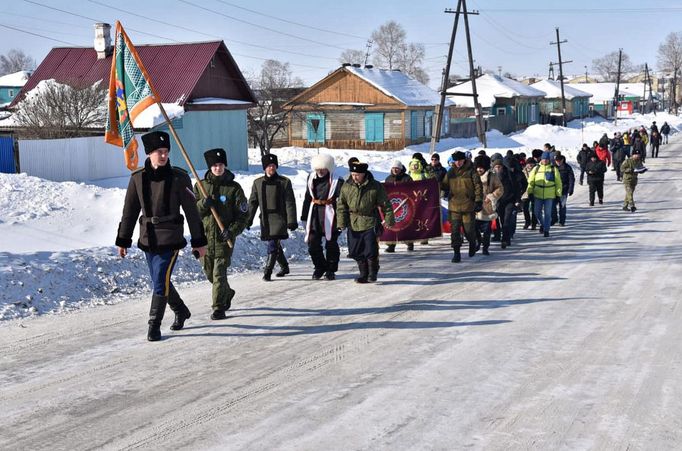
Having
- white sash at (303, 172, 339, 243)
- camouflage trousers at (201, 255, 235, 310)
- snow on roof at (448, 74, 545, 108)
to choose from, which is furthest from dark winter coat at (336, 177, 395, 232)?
snow on roof at (448, 74, 545, 108)

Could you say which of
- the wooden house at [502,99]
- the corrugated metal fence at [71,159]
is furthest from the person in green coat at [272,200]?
the wooden house at [502,99]

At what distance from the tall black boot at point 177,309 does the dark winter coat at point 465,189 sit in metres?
6.23

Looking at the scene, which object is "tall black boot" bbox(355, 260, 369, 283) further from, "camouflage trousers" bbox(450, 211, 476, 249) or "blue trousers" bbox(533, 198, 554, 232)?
"blue trousers" bbox(533, 198, 554, 232)

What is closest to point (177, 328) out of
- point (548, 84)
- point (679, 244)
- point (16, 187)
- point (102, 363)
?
point (102, 363)

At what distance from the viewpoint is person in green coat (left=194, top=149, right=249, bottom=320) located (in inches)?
361

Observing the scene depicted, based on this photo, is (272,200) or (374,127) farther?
(374,127)

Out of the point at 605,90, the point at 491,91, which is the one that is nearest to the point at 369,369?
the point at 491,91

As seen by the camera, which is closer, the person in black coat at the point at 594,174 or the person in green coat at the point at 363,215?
the person in green coat at the point at 363,215

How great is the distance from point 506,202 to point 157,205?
29.6ft

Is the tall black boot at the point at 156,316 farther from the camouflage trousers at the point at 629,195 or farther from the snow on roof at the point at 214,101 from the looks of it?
the snow on roof at the point at 214,101

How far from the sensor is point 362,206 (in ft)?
37.5

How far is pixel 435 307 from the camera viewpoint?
982cm

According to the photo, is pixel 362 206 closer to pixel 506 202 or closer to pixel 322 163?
pixel 322 163

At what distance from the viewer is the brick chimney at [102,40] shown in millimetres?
37062
